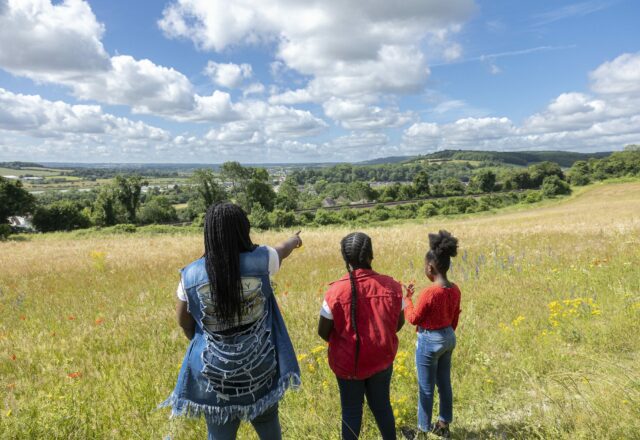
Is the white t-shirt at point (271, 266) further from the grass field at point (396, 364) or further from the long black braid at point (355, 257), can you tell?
the grass field at point (396, 364)

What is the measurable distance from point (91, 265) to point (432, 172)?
18863 centimetres

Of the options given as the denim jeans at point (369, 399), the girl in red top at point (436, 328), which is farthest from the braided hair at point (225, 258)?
the girl in red top at point (436, 328)

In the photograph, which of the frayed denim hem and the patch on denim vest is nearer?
the patch on denim vest

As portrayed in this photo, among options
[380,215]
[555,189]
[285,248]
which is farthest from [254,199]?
[285,248]

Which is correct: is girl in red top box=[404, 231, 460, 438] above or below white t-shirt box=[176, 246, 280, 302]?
below

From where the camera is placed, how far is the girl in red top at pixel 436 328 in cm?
300

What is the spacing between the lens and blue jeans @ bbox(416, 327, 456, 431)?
3.03 meters

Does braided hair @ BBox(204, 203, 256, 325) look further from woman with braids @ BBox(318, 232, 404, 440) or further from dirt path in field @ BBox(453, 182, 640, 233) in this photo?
dirt path in field @ BBox(453, 182, 640, 233)

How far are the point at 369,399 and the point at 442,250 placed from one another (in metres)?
1.29

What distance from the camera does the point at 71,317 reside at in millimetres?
5703

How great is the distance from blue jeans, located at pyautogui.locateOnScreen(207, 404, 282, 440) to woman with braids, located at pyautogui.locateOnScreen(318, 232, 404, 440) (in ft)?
1.85

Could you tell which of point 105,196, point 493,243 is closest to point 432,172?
point 105,196

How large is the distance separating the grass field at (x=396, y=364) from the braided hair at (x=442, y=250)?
4.13 feet

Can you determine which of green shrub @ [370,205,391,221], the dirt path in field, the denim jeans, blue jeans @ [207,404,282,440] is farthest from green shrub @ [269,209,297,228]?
blue jeans @ [207,404,282,440]
